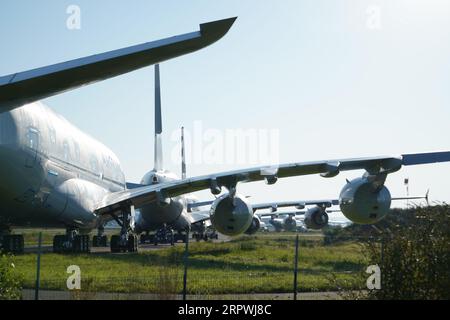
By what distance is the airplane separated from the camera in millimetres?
7074

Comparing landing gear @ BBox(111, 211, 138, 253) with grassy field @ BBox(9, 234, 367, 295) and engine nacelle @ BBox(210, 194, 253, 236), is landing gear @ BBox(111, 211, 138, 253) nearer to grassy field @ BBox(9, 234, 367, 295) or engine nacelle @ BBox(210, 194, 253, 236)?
grassy field @ BBox(9, 234, 367, 295)

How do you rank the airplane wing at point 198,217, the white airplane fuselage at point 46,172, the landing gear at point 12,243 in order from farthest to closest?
1. the airplane wing at point 198,217
2. the landing gear at point 12,243
3. the white airplane fuselage at point 46,172

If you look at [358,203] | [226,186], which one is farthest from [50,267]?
[358,203]

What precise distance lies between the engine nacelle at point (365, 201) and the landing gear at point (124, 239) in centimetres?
1164

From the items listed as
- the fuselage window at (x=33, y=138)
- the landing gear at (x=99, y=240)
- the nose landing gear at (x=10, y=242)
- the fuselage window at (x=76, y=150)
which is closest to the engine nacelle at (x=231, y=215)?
the fuselage window at (x=33, y=138)

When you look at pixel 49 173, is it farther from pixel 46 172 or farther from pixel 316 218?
pixel 316 218

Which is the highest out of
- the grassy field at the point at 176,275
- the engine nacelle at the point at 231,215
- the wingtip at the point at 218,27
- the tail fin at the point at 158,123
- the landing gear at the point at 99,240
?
the tail fin at the point at 158,123

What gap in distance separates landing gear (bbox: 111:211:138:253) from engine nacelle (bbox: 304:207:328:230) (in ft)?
34.3

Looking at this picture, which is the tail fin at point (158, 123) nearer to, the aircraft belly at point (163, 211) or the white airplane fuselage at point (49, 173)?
the aircraft belly at point (163, 211)

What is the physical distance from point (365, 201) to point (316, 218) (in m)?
16.5

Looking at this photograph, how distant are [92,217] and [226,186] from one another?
8963mm

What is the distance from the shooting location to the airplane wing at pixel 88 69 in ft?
21.8

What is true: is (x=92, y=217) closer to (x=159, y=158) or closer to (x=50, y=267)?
(x=50, y=267)
